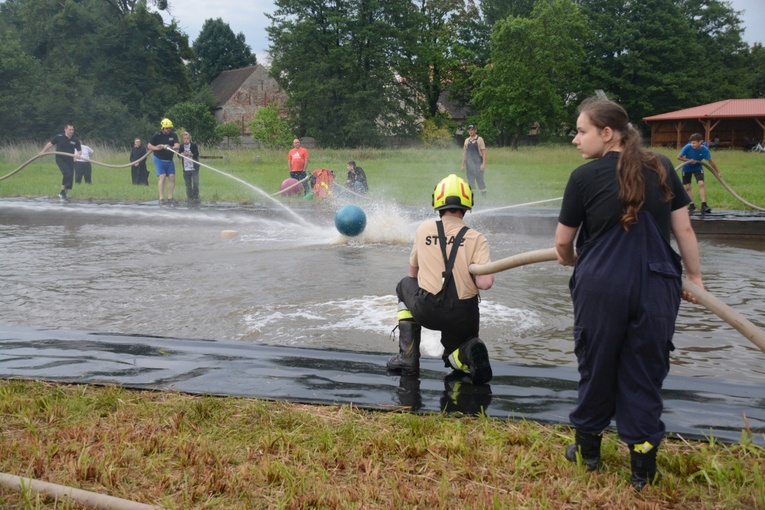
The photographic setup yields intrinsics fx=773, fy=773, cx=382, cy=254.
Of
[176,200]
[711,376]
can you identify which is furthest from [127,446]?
[176,200]

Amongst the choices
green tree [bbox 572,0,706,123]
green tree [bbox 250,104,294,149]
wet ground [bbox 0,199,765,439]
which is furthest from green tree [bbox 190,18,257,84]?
wet ground [bbox 0,199,765,439]

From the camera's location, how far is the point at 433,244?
17.0 feet

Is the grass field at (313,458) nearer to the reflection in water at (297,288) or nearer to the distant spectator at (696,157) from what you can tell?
the reflection in water at (297,288)

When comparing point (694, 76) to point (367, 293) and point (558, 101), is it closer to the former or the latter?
point (558, 101)

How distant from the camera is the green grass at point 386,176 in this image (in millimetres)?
22766

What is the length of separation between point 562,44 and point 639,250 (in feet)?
228

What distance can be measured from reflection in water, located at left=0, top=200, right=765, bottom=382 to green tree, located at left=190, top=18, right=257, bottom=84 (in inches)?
3222

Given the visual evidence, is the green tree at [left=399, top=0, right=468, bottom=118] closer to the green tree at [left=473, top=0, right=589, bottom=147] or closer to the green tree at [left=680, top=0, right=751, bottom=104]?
the green tree at [left=473, top=0, right=589, bottom=147]

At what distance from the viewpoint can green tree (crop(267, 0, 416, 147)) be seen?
208ft

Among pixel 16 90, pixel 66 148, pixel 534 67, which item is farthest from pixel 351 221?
pixel 534 67

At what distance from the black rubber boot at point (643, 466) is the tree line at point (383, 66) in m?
56.4

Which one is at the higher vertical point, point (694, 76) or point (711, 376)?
point (694, 76)

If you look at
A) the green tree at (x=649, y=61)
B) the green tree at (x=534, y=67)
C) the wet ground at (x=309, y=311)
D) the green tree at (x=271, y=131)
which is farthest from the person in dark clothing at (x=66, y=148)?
the green tree at (x=649, y=61)

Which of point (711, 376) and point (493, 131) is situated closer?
point (711, 376)
